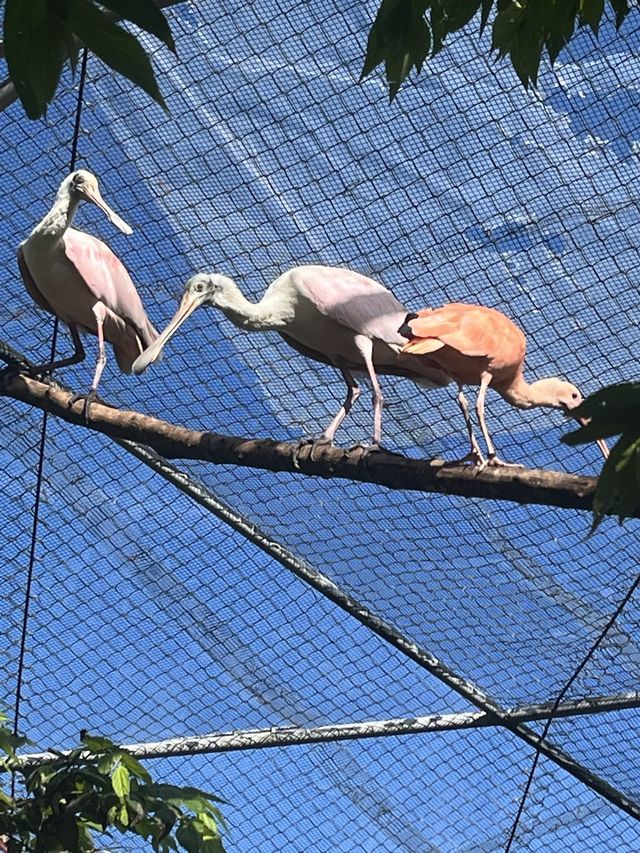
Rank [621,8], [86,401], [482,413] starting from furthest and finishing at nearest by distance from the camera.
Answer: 1. [482,413]
2. [86,401]
3. [621,8]

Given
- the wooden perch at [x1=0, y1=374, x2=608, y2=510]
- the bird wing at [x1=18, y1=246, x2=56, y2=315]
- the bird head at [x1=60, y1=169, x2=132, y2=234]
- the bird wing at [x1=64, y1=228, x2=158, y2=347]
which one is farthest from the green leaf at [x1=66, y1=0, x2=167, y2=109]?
the bird wing at [x1=18, y1=246, x2=56, y2=315]

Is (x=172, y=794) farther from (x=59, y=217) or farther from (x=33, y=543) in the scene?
(x=59, y=217)

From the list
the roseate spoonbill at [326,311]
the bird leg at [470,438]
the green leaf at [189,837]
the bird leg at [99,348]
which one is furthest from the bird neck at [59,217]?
the green leaf at [189,837]

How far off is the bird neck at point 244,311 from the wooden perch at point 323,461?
1.39 feet

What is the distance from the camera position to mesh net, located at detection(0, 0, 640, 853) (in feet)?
11.4

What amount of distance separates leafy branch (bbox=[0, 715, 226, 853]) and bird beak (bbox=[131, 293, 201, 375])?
3.85 ft

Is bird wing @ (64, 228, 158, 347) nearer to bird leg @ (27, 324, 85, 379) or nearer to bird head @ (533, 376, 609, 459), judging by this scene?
bird leg @ (27, 324, 85, 379)

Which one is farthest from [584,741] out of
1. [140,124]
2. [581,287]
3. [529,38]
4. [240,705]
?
[529,38]

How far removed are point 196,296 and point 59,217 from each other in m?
0.56

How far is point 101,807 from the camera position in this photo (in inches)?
99.1

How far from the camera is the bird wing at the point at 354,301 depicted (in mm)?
3449

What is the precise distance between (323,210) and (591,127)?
686 millimetres

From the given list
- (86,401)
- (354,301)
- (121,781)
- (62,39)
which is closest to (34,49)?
(62,39)

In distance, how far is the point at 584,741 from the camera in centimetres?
411
